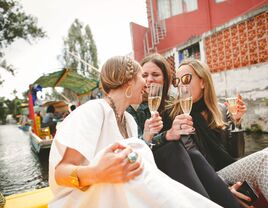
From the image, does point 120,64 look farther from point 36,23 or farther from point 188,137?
point 36,23

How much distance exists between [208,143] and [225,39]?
7.96m

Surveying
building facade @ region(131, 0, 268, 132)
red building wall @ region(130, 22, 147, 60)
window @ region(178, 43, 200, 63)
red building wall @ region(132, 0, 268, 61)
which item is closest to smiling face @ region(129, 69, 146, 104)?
building facade @ region(131, 0, 268, 132)

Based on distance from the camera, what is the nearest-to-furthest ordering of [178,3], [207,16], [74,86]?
[207,16] → [178,3] → [74,86]

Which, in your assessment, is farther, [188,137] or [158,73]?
[158,73]

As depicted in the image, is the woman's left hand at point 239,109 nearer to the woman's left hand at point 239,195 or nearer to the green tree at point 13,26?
the woman's left hand at point 239,195

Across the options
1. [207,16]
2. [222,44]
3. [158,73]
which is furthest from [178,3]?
[158,73]

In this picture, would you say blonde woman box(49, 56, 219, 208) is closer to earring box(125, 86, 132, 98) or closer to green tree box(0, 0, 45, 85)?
earring box(125, 86, 132, 98)

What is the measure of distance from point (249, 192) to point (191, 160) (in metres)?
0.44

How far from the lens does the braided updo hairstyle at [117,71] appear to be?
1.52 metres

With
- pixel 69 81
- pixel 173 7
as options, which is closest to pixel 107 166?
pixel 69 81

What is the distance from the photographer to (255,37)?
8.16 m

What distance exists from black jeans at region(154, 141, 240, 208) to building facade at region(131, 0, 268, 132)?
703 centimetres

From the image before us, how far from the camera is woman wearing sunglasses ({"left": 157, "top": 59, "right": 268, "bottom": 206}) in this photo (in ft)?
5.73

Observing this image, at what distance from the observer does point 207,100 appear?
2.57 meters
